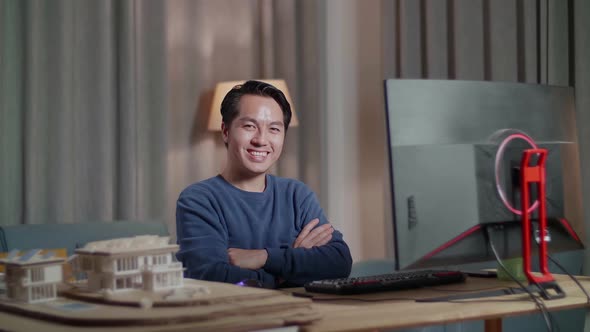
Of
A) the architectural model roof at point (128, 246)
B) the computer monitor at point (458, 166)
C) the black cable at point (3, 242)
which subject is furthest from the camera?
the black cable at point (3, 242)

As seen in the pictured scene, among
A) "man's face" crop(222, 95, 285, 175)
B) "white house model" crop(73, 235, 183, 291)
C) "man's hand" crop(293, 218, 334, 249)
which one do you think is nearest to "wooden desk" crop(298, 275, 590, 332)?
"white house model" crop(73, 235, 183, 291)

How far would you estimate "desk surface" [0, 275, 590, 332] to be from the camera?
1102 mm

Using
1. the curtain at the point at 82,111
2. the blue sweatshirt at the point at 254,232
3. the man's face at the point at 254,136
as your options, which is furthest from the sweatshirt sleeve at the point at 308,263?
the curtain at the point at 82,111

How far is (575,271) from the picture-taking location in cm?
302

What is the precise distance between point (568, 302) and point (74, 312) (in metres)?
0.92

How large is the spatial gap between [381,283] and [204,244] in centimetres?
54

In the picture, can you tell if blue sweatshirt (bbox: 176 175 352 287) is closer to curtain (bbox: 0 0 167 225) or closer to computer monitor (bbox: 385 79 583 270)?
computer monitor (bbox: 385 79 583 270)

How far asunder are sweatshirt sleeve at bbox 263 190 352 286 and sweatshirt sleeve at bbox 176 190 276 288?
38mm

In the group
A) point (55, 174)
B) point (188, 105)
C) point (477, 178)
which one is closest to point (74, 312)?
point (477, 178)

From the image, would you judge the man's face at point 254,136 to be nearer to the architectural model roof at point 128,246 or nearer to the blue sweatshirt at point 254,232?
the blue sweatshirt at point 254,232

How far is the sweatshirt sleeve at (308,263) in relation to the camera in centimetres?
196

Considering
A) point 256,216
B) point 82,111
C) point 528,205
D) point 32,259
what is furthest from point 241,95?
point 82,111

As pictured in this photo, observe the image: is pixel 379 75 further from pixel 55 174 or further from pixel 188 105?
pixel 55 174

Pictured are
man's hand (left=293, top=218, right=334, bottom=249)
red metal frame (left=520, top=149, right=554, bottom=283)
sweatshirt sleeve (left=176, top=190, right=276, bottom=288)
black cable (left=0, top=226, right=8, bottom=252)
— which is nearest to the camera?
red metal frame (left=520, top=149, right=554, bottom=283)
